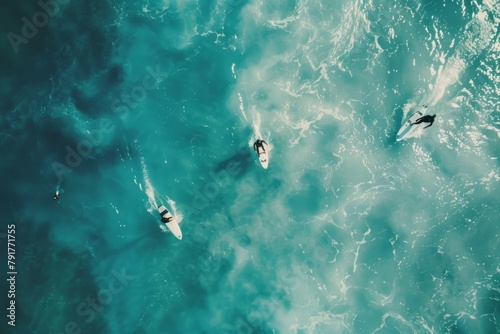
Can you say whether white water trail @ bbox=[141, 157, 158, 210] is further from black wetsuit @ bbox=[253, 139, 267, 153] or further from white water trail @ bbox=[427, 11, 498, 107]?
white water trail @ bbox=[427, 11, 498, 107]

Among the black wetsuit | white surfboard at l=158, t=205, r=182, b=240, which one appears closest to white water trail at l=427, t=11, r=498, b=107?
the black wetsuit

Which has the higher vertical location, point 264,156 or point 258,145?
point 258,145

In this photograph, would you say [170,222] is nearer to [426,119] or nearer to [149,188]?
[149,188]

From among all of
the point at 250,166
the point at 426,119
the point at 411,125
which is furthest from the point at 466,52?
the point at 250,166

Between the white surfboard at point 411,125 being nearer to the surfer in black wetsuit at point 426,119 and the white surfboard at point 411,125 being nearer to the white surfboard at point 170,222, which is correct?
the surfer in black wetsuit at point 426,119

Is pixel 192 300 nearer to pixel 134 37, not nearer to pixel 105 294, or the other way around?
pixel 105 294

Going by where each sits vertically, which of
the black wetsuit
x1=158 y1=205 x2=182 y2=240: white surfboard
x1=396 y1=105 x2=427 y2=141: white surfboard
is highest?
the black wetsuit
